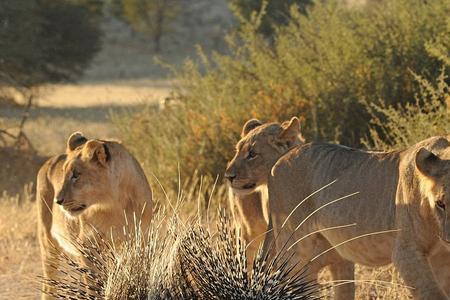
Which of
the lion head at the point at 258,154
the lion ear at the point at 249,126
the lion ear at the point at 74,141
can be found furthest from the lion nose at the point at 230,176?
the lion ear at the point at 74,141

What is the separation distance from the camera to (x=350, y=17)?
40.8 ft

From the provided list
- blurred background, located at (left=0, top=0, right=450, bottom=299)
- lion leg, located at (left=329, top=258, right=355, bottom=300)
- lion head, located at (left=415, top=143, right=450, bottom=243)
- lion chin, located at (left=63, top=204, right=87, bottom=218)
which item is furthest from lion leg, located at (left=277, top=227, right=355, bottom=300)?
lion chin, located at (left=63, top=204, right=87, bottom=218)

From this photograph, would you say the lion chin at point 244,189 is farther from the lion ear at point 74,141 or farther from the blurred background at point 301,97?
the lion ear at point 74,141

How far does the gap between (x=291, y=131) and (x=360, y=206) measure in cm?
150

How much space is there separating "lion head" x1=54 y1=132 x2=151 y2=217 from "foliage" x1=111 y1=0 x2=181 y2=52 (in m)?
37.9

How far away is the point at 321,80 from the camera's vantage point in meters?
11.6

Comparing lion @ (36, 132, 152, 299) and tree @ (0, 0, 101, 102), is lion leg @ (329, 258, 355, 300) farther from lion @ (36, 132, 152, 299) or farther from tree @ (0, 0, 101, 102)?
tree @ (0, 0, 101, 102)

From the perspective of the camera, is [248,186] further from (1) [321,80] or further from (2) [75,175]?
(1) [321,80]

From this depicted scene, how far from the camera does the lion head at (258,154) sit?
710cm

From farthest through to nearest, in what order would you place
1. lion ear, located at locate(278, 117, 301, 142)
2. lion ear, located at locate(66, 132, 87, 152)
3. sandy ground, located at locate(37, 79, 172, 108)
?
sandy ground, located at locate(37, 79, 172, 108), lion ear, located at locate(66, 132, 87, 152), lion ear, located at locate(278, 117, 301, 142)

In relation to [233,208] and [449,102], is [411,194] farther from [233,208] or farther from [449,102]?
[449,102]

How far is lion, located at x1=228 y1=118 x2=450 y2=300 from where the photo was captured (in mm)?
5180

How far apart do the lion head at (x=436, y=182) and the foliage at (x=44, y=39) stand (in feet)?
49.3

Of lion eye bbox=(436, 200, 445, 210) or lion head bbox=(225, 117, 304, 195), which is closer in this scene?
lion eye bbox=(436, 200, 445, 210)
